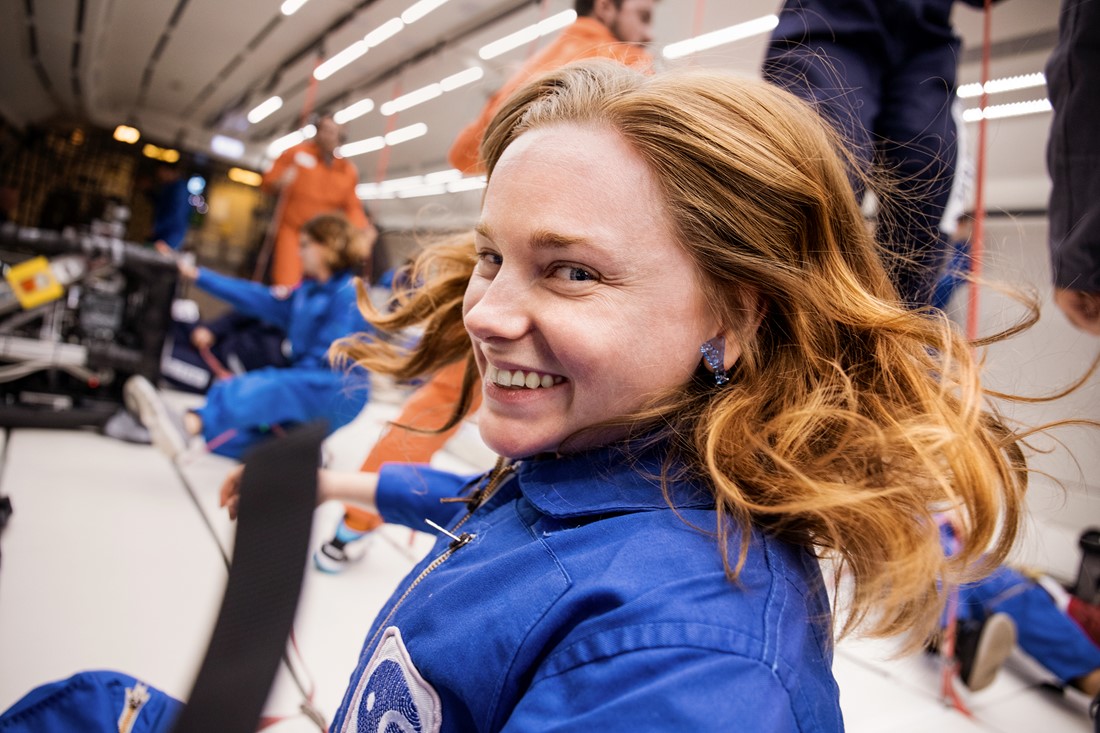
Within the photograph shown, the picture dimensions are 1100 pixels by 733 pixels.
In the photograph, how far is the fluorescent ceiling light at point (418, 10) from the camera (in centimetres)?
189

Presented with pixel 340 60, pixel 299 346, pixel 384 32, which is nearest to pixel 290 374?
pixel 299 346

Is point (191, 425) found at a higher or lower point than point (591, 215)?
lower

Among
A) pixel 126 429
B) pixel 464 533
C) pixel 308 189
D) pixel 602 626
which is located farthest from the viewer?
pixel 308 189

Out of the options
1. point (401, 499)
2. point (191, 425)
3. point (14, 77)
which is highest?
point (14, 77)

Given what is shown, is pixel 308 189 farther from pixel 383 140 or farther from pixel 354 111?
pixel 354 111

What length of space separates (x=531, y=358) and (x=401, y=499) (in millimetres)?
417

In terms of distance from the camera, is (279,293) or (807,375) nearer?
(807,375)

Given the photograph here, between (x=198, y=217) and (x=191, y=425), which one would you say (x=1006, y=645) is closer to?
(x=191, y=425)

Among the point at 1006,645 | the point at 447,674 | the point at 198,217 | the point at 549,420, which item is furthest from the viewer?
the point at 198,217

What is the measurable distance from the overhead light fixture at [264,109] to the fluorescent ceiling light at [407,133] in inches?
16.4

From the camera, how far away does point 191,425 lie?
2150 mm

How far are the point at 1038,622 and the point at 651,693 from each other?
1.81 m

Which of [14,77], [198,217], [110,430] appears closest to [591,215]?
[14,77]

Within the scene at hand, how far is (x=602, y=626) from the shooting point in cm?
39
